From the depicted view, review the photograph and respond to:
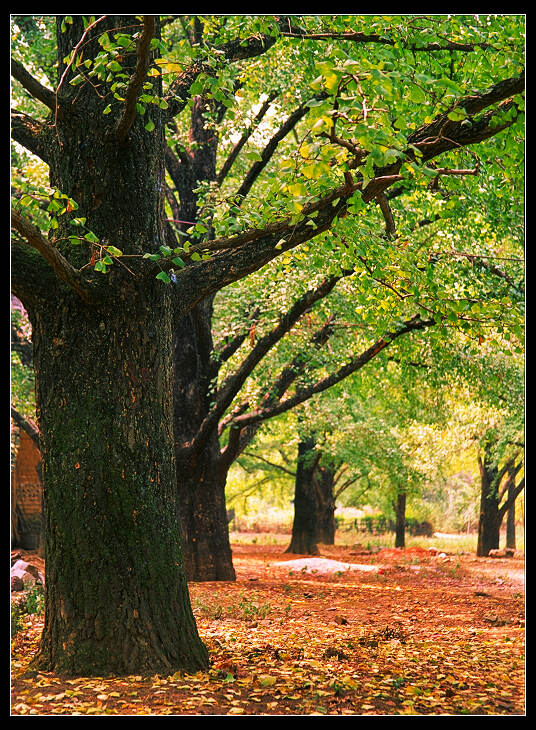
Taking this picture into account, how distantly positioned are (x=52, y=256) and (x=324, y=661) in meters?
3.81

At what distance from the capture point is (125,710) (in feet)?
14.5

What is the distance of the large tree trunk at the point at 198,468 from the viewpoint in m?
11.6

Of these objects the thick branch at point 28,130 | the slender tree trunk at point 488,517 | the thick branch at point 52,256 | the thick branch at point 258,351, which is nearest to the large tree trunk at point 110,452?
the thick branch at point 52,256

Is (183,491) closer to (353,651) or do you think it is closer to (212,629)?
(212,629)

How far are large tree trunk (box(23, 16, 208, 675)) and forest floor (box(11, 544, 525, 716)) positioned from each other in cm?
30

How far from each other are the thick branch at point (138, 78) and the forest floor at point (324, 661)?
4087mm

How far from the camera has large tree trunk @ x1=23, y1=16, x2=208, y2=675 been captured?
16.9 feet

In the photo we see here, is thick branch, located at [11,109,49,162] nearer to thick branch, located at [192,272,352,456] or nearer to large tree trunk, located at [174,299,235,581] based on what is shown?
thick branch, located at [192,272,352,456]

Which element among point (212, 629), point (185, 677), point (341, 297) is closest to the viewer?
point (185, 677)

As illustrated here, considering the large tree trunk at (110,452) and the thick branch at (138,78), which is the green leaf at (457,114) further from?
the large tree trunk at (110,452)
